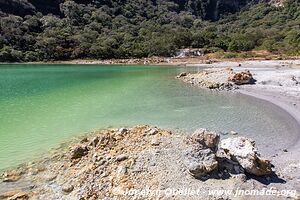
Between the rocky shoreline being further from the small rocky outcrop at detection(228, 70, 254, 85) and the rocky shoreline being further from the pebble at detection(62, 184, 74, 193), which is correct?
the small rocky outcrop at detection(228, 70, 254, 85)

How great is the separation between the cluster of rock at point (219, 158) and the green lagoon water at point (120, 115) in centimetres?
550

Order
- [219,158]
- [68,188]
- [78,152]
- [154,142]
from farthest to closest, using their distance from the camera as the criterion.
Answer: [78,152], [154,142], [219,158], [68,188]

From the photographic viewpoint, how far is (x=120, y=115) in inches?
1055

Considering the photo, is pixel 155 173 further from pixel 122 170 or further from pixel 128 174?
pixel 122 170

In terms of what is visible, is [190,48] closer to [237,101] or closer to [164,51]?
[164,51]

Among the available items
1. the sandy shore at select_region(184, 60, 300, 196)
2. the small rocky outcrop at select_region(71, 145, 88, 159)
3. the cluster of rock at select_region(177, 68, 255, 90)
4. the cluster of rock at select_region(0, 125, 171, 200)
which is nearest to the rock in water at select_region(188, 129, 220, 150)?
the cluster of rock at select_region(0, 125, 171, 200)

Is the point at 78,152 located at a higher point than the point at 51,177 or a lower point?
higher

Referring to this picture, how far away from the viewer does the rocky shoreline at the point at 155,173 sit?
1145cm

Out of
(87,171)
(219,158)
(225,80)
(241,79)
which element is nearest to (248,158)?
(219,158)

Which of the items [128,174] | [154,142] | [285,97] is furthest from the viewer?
[285,97]

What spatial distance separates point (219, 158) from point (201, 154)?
74cm

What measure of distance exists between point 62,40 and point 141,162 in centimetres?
11293

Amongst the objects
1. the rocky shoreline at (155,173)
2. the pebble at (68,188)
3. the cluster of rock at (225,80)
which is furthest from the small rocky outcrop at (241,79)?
the pebble at (68,188)

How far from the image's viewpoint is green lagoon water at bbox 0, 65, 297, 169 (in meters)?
19.6
